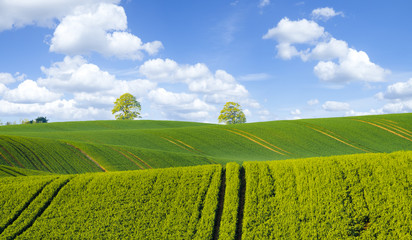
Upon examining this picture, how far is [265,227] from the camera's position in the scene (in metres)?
7.65

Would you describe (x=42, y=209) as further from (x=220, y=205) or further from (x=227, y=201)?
(x=227, y=201)

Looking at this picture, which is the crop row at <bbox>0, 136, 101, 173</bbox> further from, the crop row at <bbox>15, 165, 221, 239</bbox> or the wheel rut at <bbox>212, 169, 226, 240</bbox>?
the wheel rut at <bbox>212, 169, 226, 240</bbox>

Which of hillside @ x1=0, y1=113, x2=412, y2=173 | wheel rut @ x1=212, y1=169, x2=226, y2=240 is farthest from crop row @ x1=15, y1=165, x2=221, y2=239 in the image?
hillside @ x1=0, y1=113, x2=412, y2=173

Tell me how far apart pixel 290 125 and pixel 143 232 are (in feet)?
115

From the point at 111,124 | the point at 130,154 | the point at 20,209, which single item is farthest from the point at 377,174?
the point at 111,124

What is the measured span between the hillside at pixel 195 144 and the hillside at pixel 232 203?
9517 mm

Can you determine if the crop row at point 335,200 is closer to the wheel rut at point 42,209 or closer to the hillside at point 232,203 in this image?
the hillside at point 232,203

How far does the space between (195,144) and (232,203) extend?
80.8 ft

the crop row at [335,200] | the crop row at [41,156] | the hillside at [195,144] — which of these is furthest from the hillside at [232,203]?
the hillside at [195,144]

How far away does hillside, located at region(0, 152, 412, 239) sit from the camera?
7480mm

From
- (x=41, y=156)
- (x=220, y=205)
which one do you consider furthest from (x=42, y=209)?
(x=41, y=156)

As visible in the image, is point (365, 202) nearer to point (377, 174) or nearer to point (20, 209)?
point (377, 174)

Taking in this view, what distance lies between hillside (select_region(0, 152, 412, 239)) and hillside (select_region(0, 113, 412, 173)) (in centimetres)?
952

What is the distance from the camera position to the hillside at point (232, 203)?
748cm
